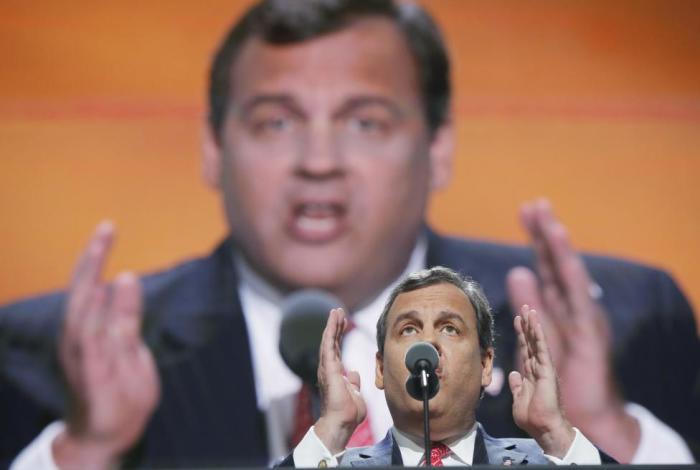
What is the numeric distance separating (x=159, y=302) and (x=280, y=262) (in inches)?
16.7

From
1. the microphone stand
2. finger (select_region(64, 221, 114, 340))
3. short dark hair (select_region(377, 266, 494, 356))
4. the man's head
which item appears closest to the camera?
the microphone stand

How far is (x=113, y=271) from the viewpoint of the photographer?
13.9 feet

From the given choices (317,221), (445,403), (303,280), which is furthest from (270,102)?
(445,403)

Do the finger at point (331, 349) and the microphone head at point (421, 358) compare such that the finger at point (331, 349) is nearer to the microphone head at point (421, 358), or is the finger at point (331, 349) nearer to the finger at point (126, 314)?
the microphone head at point (421, 358)

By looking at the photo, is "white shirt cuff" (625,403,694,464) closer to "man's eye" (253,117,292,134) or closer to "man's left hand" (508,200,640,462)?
"man's left hand" (508,200,640,462)

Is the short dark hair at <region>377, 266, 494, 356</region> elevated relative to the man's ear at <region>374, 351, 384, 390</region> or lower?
elevated

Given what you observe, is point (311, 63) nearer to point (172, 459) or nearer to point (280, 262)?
point (280, 262)

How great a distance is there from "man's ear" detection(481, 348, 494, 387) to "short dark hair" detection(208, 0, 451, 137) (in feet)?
6.15

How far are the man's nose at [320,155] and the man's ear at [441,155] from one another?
0.33 meters

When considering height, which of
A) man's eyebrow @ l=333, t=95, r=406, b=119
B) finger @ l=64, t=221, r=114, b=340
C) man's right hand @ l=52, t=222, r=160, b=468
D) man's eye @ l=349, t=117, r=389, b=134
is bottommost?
man's right hand @ l=52, t=222, r=160, b=468

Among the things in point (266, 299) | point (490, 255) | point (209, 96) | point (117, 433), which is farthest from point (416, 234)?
point (117, 433)

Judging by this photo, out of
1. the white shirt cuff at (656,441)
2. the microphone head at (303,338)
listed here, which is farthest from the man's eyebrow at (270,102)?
the white shirt cuff at (656,441)

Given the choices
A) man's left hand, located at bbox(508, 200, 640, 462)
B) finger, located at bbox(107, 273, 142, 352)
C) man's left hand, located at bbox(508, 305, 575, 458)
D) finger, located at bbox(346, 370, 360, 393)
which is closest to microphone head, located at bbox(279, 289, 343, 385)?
finger, located at bbox(346, 370, 360, 393)

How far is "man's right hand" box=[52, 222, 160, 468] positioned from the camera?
4141 mm
